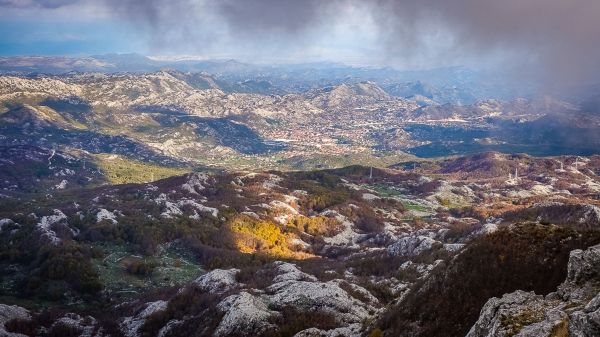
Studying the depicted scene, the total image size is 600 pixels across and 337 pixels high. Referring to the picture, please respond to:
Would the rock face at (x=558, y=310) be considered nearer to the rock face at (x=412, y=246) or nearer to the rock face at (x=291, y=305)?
the rock face at (x=291, y=305)

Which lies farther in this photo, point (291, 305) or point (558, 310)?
point (291, 305)

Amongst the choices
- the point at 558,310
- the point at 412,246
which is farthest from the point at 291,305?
the point at 412,246

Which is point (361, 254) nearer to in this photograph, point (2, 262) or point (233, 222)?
point (233, 222)

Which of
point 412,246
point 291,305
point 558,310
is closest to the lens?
point 558,310

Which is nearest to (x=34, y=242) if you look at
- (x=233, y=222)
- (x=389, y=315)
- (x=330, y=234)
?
(x=233, y=222)

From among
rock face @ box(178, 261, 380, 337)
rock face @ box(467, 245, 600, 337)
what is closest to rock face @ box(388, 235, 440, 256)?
rock face @ box(178, 261, 380, 337)

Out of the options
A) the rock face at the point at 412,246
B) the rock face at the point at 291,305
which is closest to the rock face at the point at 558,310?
the rock face at the point at 291,305

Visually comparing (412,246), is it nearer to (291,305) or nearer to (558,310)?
(291,305)

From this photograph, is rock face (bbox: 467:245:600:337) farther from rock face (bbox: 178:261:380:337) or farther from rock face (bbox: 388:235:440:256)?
rock face (bbox: 388:235:440:256)
